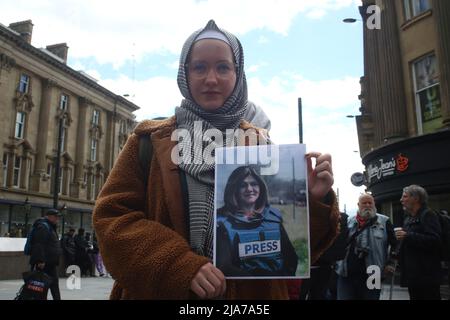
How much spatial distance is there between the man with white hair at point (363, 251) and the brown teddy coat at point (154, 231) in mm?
4297

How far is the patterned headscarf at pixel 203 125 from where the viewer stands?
157cm

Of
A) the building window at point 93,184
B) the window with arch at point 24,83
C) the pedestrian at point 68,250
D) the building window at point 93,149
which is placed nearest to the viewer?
the pedestrian at point 68,250

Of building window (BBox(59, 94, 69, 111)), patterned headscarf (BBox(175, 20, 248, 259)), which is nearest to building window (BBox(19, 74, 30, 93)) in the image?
building window (BBox(59, 94, 69, 111))

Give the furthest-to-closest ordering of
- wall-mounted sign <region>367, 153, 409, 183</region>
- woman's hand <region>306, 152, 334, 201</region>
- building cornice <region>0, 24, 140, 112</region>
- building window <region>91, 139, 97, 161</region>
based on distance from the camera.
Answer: building window <region>91, 139, 97, 161</region> < building cornice <region>0, 24, 140, 112</region> < wall-mounted sign <region>367, 153, 409, 183</region> < woman's hand <region>306, 152, 334, 201</region>

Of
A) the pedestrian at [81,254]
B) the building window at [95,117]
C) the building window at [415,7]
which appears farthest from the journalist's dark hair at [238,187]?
the building window at [95,117]

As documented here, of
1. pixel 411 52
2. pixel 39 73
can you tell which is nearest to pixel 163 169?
pixel 411 52

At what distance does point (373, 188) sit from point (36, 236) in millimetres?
11290

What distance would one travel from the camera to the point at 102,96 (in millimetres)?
50156

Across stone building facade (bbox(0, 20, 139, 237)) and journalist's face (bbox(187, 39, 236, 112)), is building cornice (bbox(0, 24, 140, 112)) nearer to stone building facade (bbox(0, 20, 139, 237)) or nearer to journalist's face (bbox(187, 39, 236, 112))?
stone building facade (bbox(0, 20, 139, 237))

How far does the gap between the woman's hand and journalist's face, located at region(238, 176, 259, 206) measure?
212mm

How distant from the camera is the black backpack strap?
170 centimetres

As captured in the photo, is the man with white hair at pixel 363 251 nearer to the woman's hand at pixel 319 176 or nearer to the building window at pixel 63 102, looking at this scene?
the woman's hand at pixel 319 176

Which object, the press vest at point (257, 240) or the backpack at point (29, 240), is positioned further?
the backpack at point (29, 240)

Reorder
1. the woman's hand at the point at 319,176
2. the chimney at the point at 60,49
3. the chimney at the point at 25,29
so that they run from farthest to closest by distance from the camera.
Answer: the chimney at the point at 60,49, the chimney at the point at 25,29, the woman's hand at the point at 319,176
